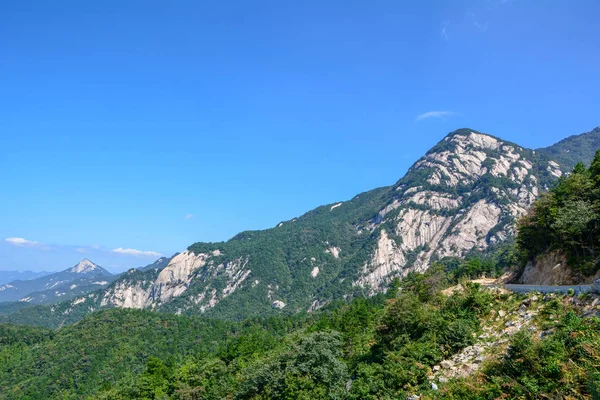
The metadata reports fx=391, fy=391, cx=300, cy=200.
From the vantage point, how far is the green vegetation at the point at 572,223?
27000 millimetres

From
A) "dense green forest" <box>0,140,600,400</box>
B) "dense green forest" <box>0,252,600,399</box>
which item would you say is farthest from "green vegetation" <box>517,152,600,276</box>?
"dense green forest" <box>0,252,600,399</box>

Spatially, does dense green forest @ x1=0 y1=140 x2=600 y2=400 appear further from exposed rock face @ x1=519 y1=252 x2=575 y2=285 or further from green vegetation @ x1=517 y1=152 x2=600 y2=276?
exposed rock face @ x1=519 y1=252 x2=575 y2=285

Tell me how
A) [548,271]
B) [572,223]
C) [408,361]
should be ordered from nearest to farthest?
1. [408,361]
2. [572,223]
3. [548,271]

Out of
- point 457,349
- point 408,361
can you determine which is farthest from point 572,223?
point 408,361

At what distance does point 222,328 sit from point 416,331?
125 meters

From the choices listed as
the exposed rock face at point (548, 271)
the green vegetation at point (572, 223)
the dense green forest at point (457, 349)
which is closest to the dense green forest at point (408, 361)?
the dense green forest at point (457, 349)

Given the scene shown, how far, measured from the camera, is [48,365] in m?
115

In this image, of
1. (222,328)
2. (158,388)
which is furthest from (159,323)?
(158,388)

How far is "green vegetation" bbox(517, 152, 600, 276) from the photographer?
88.6 ft

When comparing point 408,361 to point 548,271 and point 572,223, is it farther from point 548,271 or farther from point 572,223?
point 548,271

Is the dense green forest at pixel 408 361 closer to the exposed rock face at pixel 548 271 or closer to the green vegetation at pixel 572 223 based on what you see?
the exposed rock face at pixel 548 271

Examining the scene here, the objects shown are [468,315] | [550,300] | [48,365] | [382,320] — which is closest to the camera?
[550,300]

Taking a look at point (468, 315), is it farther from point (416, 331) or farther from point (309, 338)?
→ point (309, 338)

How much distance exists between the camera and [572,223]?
2755cm
